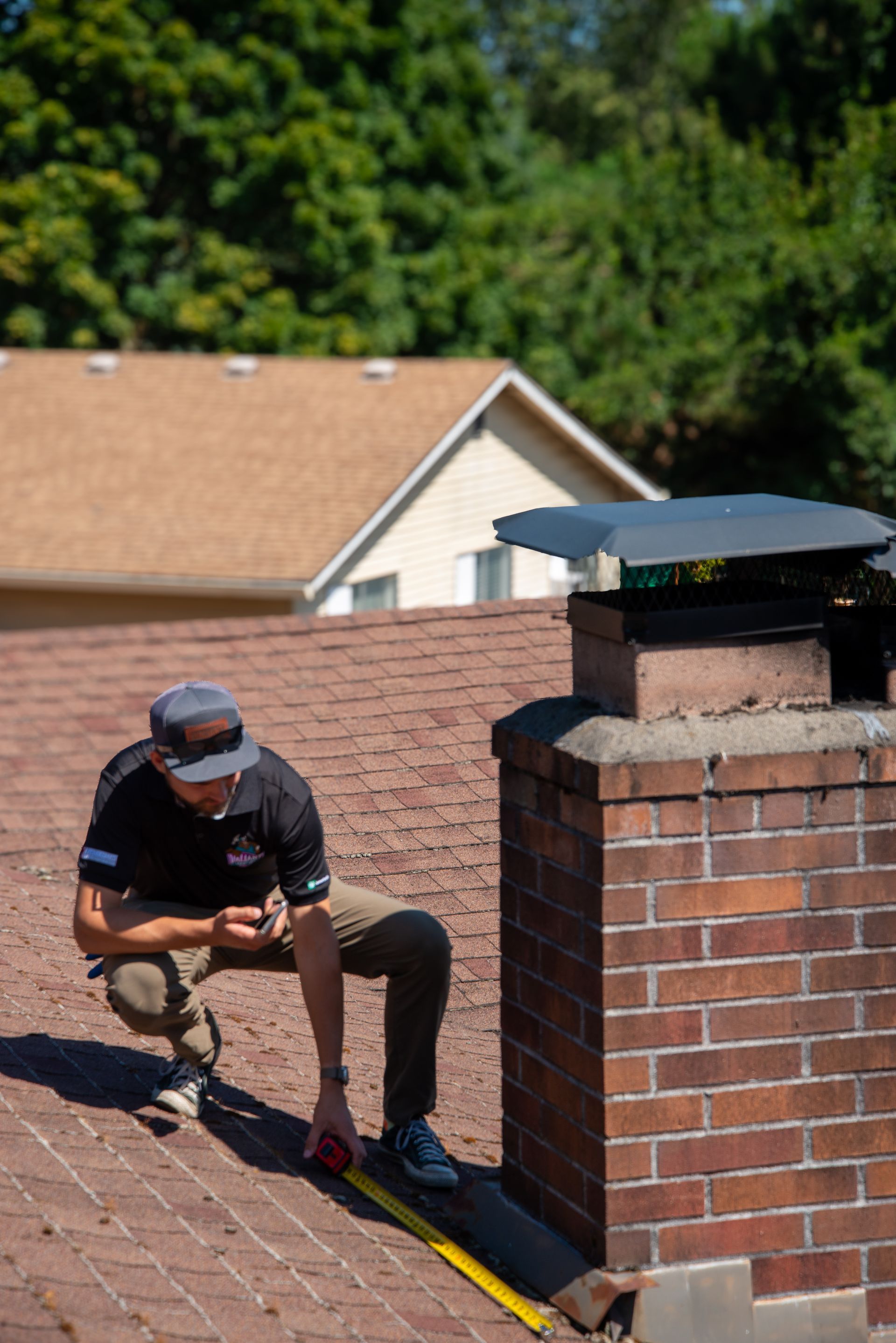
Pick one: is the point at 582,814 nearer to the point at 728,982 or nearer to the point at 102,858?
the point at 728,982

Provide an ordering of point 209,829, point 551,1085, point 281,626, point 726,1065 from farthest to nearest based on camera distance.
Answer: point 281,626, point 209,829, point 551,1085, point 726,1065

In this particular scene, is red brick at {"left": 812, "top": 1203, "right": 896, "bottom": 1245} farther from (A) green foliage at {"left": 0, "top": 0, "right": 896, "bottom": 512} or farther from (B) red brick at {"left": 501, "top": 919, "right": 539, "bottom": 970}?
(A) green foliage at {"left": 0, "top": 0, "right": 896, "bottom": 512}

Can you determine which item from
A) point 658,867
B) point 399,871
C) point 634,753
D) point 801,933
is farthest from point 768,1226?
point 399,871

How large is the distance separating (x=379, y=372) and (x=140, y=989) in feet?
55.3

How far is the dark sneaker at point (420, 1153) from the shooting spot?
146 inches

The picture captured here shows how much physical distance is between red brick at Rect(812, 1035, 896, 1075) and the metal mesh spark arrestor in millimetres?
734

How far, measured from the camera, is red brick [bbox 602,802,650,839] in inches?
112

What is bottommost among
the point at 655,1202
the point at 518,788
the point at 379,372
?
the point at 655,1202

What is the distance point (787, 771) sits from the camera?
2896 mm

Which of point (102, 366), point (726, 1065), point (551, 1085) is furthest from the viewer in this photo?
point (102, 366)

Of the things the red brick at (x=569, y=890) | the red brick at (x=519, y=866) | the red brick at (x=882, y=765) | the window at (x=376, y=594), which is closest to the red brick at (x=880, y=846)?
the red brick at (x=882, y=765)

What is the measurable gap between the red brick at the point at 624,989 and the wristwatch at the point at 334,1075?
1047 millimetres

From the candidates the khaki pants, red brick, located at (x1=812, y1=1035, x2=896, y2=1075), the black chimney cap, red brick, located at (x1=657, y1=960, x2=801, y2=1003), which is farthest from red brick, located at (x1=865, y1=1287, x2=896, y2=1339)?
the black chimney cap

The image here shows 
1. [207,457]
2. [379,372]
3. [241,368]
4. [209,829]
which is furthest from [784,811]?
[241,368]
